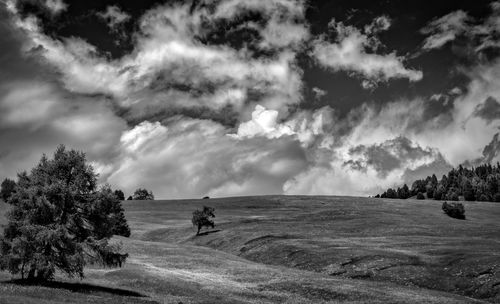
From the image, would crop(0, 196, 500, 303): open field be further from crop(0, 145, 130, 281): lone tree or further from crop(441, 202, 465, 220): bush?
crop(441, 202, 465, 220): bush

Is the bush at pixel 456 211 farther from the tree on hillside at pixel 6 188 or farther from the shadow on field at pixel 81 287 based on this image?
the tree on hillside at pixel 6 188

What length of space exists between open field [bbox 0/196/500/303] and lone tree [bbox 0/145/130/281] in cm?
209

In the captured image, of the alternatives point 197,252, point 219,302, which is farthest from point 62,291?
point 197,252

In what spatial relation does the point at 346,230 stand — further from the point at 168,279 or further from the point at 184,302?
the point at 184,302

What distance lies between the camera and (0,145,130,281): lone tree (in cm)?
3511

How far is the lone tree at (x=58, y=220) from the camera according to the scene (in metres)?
35.1

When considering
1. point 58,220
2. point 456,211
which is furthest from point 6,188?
point 456,211

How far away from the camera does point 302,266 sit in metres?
69.4

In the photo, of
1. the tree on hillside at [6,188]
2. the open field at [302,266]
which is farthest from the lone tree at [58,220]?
the tree on hillside at [6,188]

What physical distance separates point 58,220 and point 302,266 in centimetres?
4095

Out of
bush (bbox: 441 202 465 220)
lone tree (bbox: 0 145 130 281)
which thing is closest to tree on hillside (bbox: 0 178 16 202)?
lone tree (bbox: 0 145 130 281)

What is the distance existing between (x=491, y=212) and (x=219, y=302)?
140092 mm

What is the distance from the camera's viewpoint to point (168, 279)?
1877 inches

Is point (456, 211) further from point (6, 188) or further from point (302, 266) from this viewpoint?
point (6, 188)
